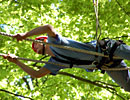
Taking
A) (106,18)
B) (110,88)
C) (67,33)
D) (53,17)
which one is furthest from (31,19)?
(110,88)

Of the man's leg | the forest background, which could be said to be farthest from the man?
the forest background

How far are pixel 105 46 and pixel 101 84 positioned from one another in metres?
4.42

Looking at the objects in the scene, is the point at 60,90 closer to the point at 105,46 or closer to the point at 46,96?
the point at 46,96

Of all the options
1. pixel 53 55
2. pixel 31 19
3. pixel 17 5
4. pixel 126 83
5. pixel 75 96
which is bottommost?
pixel 75 96

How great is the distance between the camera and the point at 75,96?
680 cm

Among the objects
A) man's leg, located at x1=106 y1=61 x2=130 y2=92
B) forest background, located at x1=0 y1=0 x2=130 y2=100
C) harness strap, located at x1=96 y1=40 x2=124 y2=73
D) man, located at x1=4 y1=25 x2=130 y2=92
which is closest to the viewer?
man, located at x1=4 y1=25 x2=130 y2=92

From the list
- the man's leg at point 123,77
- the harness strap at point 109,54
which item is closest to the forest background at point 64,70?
the man's leg at point 123,77

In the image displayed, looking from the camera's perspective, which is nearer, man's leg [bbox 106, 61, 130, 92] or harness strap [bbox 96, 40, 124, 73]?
harness strap [bbox 96, 40, 124, 73]

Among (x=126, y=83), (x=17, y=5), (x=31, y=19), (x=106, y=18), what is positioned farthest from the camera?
(x=17, y=5)

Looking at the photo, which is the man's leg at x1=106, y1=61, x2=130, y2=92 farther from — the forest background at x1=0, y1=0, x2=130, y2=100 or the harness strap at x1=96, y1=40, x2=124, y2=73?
the forest background at x1=0, y1=0, x2=130, y2=100

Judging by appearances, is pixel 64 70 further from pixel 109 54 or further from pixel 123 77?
pixel 109 54

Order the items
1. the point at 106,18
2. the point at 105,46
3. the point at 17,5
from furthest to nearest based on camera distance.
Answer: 1. the point at 17,5
2. the point at 106,18
3. the point at 105,46

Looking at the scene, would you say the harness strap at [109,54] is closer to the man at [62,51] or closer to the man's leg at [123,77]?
the man at [62,51]

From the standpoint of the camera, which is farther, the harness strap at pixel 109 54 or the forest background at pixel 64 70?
the forest background at pixel 64 70
